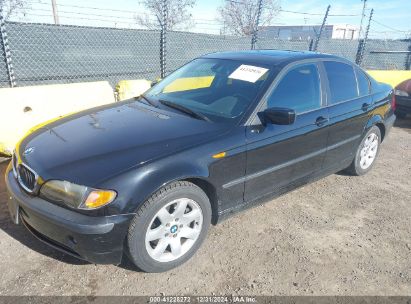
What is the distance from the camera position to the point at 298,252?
3.06 meters

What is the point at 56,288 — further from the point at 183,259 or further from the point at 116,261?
the point at 183,259

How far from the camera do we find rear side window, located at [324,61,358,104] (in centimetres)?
384

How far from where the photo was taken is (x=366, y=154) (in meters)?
4.76

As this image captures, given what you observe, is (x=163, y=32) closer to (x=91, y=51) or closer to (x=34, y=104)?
(x=91, y=51)

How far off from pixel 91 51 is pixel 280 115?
273 inches

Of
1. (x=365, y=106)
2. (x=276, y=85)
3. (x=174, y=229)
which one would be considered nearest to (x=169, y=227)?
(x=174, y=229)

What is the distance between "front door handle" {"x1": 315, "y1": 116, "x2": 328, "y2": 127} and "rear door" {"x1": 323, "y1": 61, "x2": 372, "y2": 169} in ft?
0.43

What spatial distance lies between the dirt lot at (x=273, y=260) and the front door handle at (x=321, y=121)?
95cm

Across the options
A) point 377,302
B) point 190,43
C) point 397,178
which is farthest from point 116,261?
point 190,43

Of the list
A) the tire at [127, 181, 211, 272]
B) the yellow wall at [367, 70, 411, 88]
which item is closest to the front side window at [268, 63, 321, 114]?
the tire at [127, 181, 211, 272]

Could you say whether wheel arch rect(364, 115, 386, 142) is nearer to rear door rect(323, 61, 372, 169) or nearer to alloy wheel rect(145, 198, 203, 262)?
rear door rect(323, 61, 372, 169)

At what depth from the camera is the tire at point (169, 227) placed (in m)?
2.45

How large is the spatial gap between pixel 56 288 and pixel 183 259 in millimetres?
958

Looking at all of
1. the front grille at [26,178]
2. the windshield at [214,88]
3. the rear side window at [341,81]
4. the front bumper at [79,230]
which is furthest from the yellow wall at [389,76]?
the front grille at [26,178]
